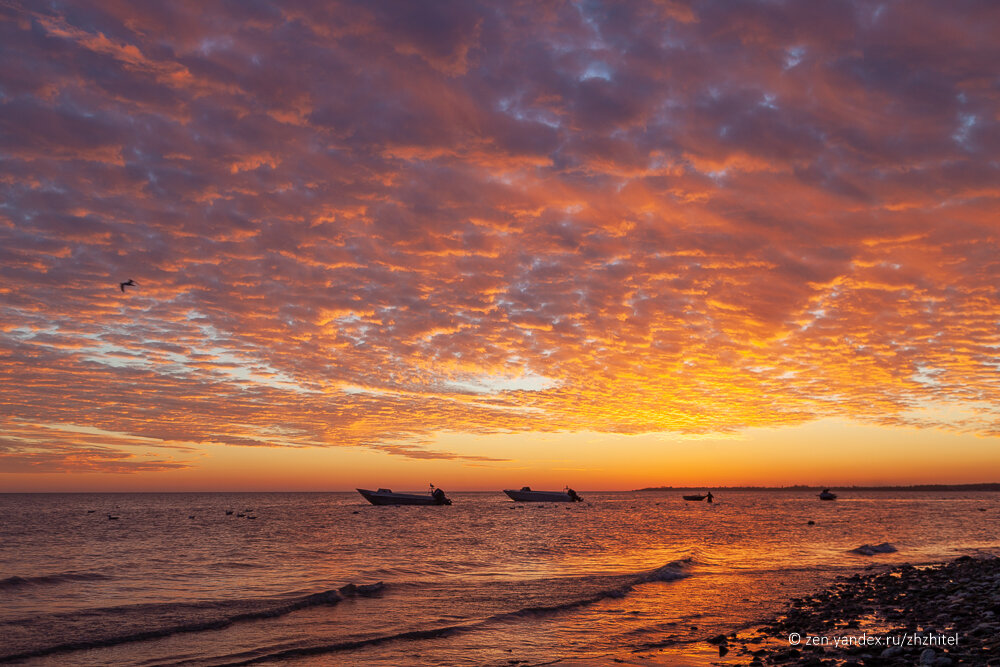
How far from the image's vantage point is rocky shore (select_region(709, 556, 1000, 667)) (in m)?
14.2

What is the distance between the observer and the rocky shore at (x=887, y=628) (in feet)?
46.4

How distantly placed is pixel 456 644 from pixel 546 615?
218 inches

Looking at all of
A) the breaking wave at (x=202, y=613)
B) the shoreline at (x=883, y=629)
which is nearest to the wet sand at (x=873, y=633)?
the shoreline at (x=883, y=629)

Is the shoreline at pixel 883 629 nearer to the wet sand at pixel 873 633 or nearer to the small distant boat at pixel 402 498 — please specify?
the wet sand at pixel 873 633

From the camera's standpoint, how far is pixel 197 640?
1958 centimetres

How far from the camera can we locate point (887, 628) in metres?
18.3

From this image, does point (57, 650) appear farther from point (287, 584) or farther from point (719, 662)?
point (719, 662)

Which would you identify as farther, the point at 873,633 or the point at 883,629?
the point at 883,629

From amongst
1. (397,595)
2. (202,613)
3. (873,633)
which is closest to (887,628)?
(873,633)

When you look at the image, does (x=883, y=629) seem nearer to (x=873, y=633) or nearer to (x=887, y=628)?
(x=887, y=628)

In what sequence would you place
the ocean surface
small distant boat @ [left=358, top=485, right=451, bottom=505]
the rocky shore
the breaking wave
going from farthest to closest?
small distant boat @ [left=358, top=485, right=451, bottom=505] < the breaking wave < the ocean surface < the rocky shore

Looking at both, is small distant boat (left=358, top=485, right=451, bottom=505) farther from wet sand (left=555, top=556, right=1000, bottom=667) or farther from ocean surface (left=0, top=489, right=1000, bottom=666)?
wet sand (left=555, top=556, right=1000, bottom=667)

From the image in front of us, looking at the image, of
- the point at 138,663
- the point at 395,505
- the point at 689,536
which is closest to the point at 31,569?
the point at 138,663

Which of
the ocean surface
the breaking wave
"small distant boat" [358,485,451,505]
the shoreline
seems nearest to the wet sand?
the shoreline
